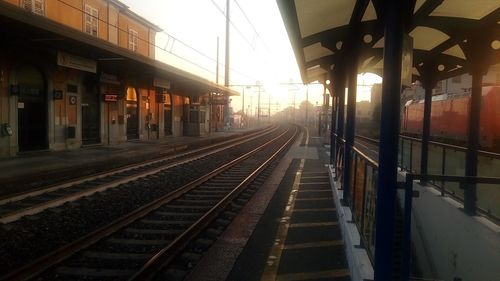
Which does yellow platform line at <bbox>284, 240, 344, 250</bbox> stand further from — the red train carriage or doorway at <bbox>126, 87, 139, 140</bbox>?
doorway at <bbox>126, 87, 139, 140</bbox>

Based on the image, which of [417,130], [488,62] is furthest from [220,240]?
[417,130]

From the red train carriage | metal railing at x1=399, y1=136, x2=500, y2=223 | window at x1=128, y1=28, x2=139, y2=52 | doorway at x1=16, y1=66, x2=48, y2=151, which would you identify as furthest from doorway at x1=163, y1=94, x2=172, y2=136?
metal railing at x1=399, y1=136, x2=500, y2=223

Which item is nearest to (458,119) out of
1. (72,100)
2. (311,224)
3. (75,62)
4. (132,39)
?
(311,224)

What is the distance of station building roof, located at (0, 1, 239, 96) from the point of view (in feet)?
46.6

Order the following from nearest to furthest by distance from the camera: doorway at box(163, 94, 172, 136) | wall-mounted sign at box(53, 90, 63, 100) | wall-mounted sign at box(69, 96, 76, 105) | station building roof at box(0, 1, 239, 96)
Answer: station building roof at box(0, 1, 239, 96), wall-mounted sign at box(53, 90, 63, 100), wall-mounted sign at box(69, 96, 76, 105), doorway at box(163, 94, 172, 136)

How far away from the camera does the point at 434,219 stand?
754 cm

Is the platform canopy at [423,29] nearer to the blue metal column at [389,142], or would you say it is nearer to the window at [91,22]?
the blue metal column at [389,142]

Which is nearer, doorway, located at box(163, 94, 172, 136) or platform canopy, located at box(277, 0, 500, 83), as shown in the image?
platform canopy, located at box(277, 0, 500, 83)

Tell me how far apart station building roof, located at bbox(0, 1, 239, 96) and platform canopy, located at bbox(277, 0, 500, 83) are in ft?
28.1

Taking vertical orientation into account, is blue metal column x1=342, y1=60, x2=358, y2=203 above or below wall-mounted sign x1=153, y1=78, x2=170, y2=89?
below

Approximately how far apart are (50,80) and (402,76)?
64.6ft

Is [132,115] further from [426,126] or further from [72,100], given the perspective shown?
[426,126]

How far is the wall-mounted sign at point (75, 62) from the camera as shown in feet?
62.9

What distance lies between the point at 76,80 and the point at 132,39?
549 inches
